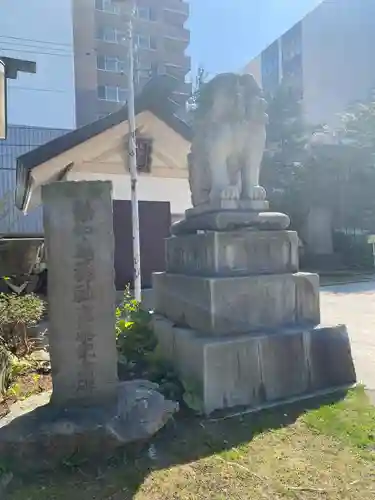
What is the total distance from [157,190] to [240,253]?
7604mm

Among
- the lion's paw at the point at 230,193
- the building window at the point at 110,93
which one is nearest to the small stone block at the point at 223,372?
the lion's paw at the point at 230,193

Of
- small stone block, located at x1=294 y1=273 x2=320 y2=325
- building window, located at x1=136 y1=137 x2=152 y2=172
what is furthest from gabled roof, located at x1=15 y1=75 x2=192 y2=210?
small stone block, located at x1=294 y1=273 x2=320 y2=325

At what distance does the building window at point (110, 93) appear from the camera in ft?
102

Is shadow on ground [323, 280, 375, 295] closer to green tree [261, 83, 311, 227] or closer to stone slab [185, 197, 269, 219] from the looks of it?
green tree [261, 83, 311, 227]

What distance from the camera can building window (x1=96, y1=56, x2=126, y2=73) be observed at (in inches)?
1233

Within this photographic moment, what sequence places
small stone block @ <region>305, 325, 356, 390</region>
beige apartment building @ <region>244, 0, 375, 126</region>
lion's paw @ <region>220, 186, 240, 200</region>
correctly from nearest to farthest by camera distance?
small stone block @ <region>305, 325, 356, 390</region> → lion's paw @ <region>220, 186, 240, 200</region> → beige apartment building @ <region>244, 0, 375, 126</region>

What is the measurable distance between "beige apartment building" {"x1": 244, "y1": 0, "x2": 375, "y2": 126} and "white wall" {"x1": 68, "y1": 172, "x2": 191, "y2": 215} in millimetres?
21314

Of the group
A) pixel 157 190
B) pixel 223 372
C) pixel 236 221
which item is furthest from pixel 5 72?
pixel 157 190

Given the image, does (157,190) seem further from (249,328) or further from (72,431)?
(72,431)

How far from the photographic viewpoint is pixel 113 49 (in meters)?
31.6

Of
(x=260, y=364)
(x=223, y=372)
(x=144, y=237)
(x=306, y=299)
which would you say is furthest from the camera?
(x=144, y=237)

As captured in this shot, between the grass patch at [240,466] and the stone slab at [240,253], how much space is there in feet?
4.08

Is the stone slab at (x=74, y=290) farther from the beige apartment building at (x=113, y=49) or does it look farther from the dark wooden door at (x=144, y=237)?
the beige apartment building at (x=113, y=49)

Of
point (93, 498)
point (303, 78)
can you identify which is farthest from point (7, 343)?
point (303, 78)
